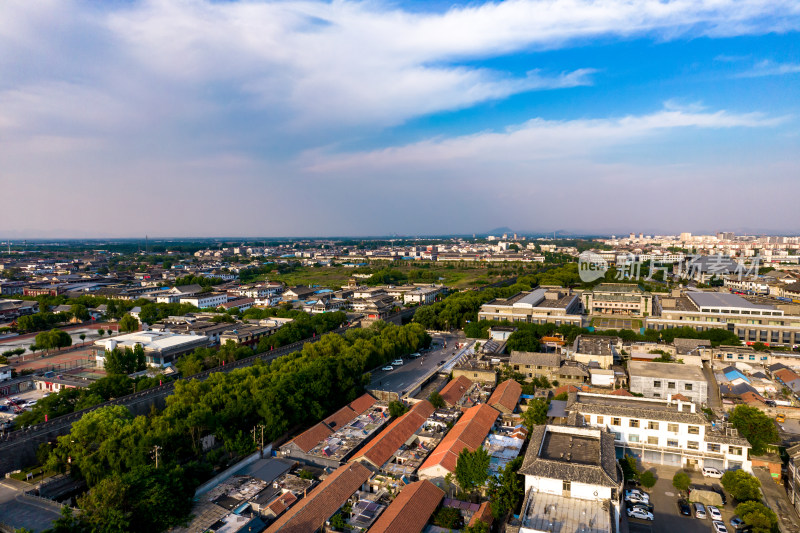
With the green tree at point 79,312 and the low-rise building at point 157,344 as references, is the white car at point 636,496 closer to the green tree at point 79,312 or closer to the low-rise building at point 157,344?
the low-rise building at point 157,344

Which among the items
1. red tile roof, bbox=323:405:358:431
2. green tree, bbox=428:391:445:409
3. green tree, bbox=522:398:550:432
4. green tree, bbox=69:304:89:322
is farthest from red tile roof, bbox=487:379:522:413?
green tree, bbox=69:304:89:322

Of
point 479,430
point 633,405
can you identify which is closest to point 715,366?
point 633,405

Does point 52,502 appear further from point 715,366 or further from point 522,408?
point 715,366

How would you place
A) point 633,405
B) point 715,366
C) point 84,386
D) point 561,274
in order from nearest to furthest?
1. point 633,405
2. point 84,386
3. point 715,366
4. point 561,274

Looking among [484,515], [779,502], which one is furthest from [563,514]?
[779,502]

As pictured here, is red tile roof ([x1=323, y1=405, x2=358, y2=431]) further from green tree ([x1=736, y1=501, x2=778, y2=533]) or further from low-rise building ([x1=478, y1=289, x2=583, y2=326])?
low-rise building ([x1=478, y1=289, x2=583, y2=326])

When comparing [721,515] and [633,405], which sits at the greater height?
[633,405]

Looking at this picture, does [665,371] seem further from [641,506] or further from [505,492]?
[505,492]
